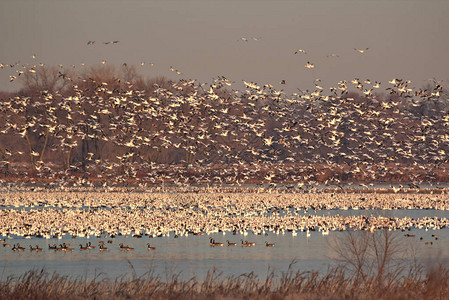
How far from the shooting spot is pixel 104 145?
95.9m

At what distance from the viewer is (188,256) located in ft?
92.8

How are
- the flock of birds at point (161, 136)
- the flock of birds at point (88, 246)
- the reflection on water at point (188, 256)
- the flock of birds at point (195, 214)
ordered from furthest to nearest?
1. the flock of birds at point (161, 136)
2. the flock of birds at point (195, 214)
3. the flock of birds at point (88, 246)
4. the reflection on water at point (188, 256)

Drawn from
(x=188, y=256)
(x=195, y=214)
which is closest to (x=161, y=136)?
(x=195, y=214)

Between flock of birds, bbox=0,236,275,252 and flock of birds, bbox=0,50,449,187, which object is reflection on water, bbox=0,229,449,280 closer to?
flock of birds, bbox=0,236,275,252

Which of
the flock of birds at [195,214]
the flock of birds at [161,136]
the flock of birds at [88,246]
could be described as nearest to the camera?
the flock of birds at [88,246]

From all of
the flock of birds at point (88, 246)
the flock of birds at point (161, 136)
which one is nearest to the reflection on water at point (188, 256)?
the flock of birds at point (88, 246)

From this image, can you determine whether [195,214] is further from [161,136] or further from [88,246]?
[161,136]

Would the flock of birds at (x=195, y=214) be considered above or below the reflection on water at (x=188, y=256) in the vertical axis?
above

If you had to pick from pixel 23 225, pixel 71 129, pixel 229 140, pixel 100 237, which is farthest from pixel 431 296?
pixel 229 140

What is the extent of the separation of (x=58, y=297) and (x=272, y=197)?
131 ft

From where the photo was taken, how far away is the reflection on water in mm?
25188

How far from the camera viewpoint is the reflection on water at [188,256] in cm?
2519

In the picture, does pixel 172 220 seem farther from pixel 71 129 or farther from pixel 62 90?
pixel 62 90

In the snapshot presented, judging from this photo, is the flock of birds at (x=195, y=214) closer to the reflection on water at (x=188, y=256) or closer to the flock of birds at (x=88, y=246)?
the reflection on water at (x=188, y=256)
